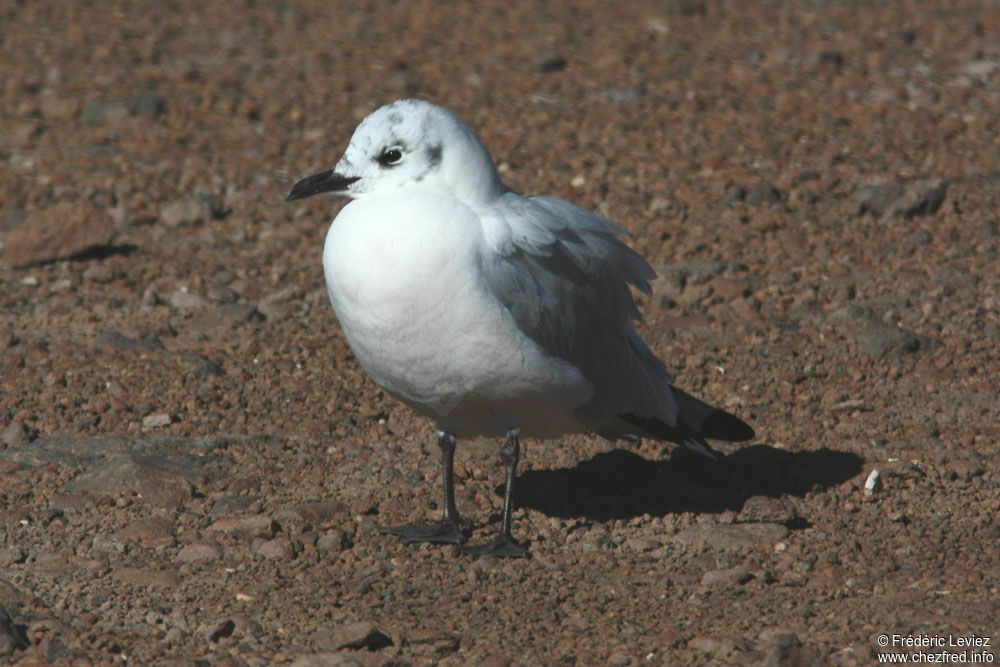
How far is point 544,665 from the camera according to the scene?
3797mm

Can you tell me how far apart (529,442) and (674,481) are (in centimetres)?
62

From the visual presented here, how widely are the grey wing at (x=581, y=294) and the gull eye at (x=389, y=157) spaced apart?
34 centimetres

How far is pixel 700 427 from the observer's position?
16.4 feet

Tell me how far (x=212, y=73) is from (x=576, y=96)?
2.29m

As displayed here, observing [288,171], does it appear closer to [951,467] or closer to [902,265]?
[902,265]

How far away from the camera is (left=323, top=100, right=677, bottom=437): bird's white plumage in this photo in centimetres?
416

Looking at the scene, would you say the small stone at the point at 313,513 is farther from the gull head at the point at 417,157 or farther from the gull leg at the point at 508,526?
the gull head at the point at 417,157

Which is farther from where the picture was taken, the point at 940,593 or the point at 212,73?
the point at 212,73

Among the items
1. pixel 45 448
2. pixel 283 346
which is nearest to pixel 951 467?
pixel 283 346

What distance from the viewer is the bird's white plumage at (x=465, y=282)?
4156mm

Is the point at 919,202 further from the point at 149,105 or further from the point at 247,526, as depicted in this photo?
the point at 149,105

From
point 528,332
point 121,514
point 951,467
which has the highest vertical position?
point 528,332

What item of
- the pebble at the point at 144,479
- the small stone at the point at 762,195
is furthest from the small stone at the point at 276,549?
the small stone at the point at 762,195

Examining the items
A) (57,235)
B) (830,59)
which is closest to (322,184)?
(57,235)
